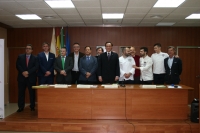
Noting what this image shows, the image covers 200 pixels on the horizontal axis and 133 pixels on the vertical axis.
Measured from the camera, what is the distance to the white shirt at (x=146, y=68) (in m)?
4.67

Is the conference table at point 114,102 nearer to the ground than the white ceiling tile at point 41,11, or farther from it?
nearer to the ground

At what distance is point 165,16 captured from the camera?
577cm

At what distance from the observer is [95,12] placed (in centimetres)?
536

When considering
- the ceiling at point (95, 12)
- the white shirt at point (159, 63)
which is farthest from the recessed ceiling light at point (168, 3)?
the white shirt at point (159, 63)

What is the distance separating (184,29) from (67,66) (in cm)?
465

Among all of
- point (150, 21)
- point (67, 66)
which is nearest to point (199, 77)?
point (150, 21)

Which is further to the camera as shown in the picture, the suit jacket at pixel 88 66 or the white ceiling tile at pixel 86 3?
the suit jacket at pixel 88 66

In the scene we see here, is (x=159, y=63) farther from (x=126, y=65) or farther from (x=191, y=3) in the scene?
(x=191, y=3)

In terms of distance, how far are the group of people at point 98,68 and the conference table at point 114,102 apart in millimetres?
624

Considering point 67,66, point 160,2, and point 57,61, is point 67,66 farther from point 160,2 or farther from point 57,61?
point 160,2

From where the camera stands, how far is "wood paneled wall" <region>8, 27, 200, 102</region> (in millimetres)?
7211

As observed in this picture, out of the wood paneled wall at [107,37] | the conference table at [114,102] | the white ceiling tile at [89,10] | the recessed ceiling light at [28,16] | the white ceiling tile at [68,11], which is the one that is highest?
the white ceiling tile at [89,10]

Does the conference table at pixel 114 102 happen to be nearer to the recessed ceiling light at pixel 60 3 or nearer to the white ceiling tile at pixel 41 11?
the recessed ceiling light at pixel 60 3

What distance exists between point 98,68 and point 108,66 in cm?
23
